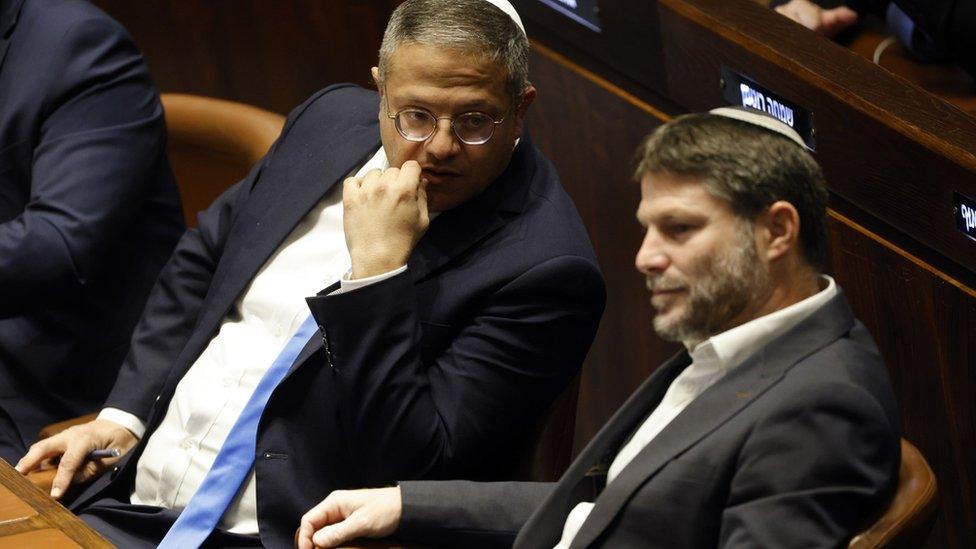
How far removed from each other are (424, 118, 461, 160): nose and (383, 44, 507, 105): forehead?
4cm

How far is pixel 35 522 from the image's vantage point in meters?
1.93

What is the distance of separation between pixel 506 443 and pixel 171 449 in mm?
588

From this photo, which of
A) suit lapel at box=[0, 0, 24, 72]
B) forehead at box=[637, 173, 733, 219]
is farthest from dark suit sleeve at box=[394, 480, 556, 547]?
suit lapel at box=[0, 0, 24, 72]

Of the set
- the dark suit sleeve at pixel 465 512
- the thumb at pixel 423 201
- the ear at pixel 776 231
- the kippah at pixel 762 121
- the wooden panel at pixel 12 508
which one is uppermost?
the kippah at pixel 762 121

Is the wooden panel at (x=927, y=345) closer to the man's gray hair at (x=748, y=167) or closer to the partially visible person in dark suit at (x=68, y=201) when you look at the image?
the man's gray hair at (x=748, y=167)

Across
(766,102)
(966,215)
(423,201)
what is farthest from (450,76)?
(966,215)

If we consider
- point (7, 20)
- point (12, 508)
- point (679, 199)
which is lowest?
point (12, 508)

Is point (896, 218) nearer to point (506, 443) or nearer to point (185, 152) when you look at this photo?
point (506, 443)

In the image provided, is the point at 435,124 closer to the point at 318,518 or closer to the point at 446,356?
the point at 446,356

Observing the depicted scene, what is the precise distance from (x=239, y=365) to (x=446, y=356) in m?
0.40

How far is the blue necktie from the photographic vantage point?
2.32m

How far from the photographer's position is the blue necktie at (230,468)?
2.32m

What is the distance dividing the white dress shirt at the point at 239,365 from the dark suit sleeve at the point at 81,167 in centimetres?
32

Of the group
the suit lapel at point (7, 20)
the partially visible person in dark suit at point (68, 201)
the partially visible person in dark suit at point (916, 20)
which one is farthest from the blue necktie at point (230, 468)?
the partially visible person in dark suit at point (916, 20)
